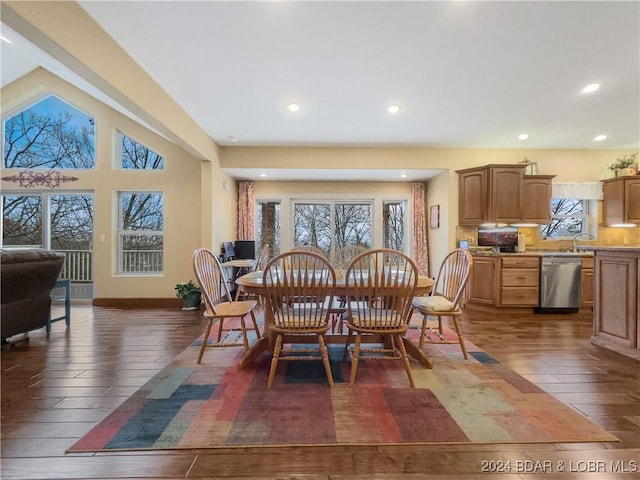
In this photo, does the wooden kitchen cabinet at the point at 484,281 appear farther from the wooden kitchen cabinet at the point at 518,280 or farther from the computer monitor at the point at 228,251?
the computer monitor at the point at 228,251

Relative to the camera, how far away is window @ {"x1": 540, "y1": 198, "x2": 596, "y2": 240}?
4.95 m

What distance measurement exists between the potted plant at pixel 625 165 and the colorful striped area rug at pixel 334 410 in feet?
14.8

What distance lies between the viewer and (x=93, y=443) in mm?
1515

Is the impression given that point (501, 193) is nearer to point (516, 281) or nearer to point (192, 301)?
point (516, 281)

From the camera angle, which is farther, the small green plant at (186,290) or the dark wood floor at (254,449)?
the small green plant at (186,290)

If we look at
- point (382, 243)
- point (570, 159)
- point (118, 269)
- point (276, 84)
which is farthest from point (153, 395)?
point (570, 159)

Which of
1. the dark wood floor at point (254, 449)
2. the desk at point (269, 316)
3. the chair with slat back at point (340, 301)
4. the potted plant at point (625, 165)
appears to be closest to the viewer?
the dark wood floor at point (254, 449)

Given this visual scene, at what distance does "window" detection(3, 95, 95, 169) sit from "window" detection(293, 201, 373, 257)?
3692 mm

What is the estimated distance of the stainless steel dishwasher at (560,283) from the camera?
4.18m

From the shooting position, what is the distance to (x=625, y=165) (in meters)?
4.63

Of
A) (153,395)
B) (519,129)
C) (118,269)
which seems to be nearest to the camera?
(153,395)

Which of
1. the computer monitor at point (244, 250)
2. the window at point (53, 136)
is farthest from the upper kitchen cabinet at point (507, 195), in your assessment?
the window at point (53, 136)

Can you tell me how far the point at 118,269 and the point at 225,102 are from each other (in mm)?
3466

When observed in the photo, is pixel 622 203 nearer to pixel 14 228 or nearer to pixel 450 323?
pixel 450 323
